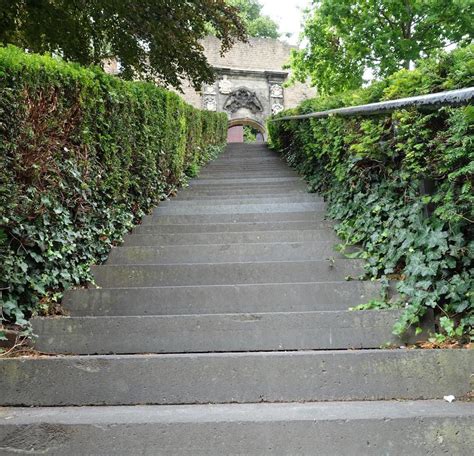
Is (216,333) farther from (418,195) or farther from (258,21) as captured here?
(258,21)

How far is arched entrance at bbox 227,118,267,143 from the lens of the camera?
73.3 feet

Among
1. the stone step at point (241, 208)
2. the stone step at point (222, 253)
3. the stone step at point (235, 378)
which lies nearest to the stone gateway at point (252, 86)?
the stone step at point (241, 208)

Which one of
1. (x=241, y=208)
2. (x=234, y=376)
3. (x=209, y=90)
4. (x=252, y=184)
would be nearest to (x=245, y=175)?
(x=252, y=184)

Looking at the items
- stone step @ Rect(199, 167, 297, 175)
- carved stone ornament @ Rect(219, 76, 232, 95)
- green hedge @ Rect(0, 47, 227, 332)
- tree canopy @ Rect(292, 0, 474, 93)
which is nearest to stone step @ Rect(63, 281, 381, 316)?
green hedge @ Rect(0, 47, 227, 332)

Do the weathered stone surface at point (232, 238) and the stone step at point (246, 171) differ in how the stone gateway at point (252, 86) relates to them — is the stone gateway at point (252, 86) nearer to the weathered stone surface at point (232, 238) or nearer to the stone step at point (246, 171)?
the stone step at point (246, 171)

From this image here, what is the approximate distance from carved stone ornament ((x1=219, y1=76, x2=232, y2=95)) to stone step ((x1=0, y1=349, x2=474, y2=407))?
67.3 ft

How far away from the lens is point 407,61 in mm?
11922

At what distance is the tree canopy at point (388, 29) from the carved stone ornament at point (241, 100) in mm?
8741

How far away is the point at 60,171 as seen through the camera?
3.39 metres

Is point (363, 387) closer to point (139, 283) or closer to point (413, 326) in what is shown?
point (413, 326)

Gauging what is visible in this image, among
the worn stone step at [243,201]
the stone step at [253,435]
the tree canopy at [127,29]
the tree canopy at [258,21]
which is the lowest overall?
the stone step at [253,435]

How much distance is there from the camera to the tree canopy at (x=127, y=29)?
575cm

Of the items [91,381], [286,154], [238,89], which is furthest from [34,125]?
[238,89]

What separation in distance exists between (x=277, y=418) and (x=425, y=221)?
1694mm
